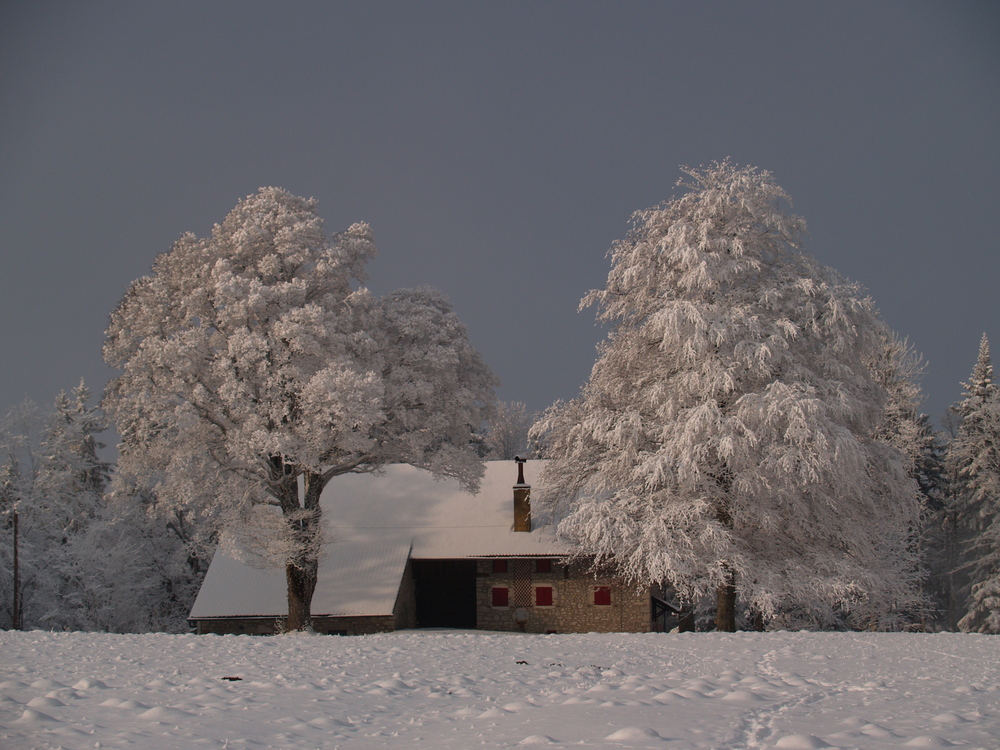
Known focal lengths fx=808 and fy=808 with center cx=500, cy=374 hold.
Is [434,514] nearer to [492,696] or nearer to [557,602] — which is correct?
[557,602]

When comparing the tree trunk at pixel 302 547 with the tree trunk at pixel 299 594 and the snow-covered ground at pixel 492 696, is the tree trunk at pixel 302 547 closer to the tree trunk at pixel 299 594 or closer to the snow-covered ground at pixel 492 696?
the tree trunk at pixel 299 594

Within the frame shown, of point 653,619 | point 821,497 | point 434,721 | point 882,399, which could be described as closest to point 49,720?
point 434,721

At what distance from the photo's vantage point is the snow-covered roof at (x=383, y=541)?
2791cm

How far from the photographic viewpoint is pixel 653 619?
3027 cm

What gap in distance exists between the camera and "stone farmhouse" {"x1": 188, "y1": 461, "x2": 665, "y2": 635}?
91.1 ft

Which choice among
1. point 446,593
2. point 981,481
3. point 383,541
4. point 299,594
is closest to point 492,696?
point 299,594

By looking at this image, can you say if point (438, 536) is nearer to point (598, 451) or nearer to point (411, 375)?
point (411, 375)

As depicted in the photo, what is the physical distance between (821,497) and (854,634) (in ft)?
9.31

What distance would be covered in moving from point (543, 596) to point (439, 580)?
178 inches

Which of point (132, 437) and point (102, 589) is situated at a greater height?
point (132, 437)

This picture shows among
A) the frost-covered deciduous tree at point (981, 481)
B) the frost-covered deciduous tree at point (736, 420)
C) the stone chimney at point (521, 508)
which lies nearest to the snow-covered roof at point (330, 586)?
the stone chimney at point (521, 508)

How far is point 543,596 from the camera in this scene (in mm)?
29375

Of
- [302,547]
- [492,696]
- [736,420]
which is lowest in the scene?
[492,696]

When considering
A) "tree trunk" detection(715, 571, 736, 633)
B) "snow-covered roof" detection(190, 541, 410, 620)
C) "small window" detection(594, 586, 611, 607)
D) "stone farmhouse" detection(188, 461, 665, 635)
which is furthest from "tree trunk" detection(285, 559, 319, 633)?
"small window" detection(594, 586, 611, 607)
